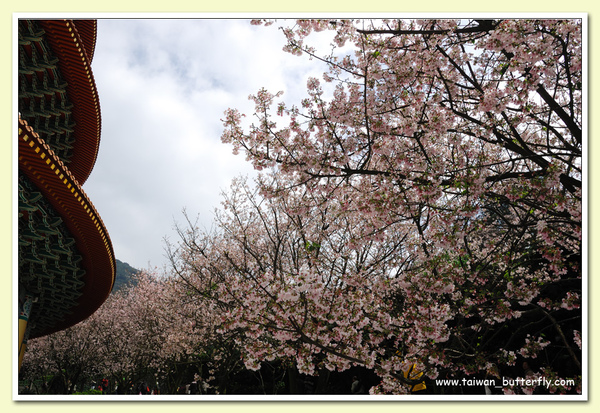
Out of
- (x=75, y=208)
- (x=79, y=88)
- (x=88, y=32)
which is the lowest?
(x=75, y=208)

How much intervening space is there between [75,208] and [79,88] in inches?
97.3

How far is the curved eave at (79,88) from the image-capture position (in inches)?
230

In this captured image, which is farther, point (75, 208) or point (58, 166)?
point (75, 208)

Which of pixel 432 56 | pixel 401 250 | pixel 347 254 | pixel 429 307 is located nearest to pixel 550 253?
pixel 429 307

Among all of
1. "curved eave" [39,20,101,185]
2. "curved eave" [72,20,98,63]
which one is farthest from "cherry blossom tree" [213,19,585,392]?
"curved eave" [72,20,98,63]

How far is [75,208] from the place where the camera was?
5.86m

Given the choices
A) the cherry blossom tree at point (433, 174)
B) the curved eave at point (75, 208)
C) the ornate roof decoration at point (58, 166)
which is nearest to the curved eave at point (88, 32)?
the ornate roof decoration at point (58, 166)

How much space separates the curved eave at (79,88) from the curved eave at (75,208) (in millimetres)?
2142

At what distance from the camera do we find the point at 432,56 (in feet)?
14.0

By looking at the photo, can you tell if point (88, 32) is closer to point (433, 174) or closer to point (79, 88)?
point (79, 88)

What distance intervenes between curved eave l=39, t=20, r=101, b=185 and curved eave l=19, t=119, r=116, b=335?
2.14 meters

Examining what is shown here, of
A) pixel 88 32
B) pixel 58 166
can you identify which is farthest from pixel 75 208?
pixel 88 32

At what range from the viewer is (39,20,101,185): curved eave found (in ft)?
19.2

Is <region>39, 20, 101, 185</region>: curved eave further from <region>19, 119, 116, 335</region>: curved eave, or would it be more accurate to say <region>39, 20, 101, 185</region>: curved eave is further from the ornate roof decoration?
<region>19, 119, 116, 335</region>: curved eave
